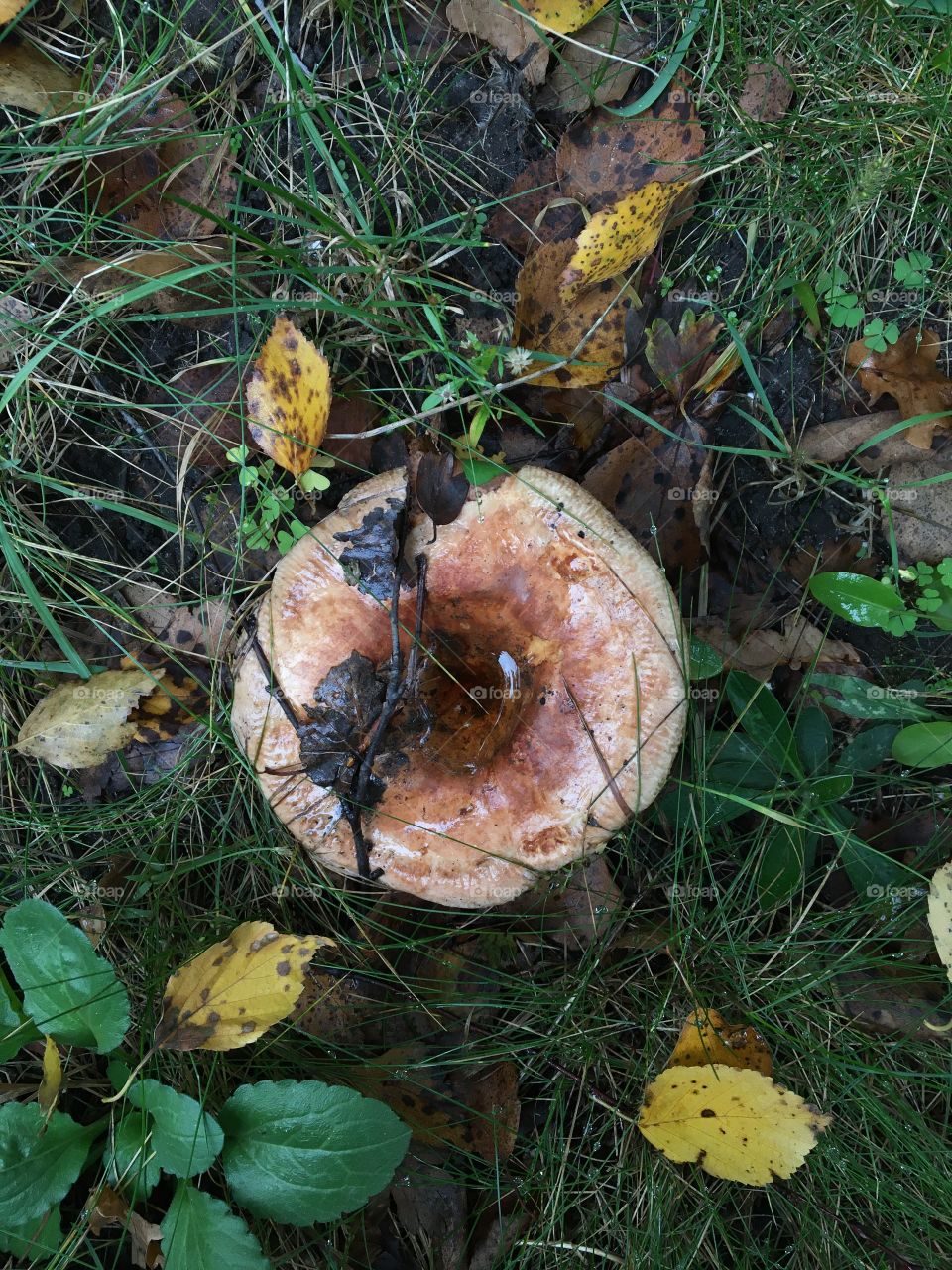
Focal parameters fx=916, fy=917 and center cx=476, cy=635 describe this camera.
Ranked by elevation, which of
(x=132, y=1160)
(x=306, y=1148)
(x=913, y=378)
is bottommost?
(x=132, y=1160)

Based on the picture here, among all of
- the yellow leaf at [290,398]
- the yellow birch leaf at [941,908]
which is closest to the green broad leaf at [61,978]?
the yellow leaf at [290,398]

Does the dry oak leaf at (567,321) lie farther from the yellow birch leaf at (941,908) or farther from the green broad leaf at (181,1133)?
the green broad leaf at (181,1133)

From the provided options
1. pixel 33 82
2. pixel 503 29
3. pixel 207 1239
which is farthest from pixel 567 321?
pixel 207 1239

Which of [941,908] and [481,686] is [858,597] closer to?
[941,908]

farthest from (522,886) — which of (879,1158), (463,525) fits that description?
(879,1158)

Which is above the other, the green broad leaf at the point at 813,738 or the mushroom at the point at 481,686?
the mushroom at the point at 481,686
